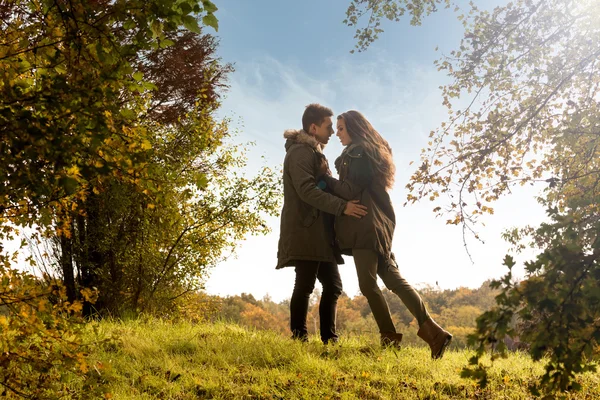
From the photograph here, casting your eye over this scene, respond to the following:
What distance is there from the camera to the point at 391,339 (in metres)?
5.67

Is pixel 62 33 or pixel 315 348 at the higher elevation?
pixel 62 33

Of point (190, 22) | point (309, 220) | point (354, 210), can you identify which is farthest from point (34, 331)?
point (354, 210)

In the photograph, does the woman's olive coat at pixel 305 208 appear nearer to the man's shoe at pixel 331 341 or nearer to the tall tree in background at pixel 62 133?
the man's shoe at pixel 331 341

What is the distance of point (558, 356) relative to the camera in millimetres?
2270

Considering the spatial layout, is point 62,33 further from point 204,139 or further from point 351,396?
point 204,139

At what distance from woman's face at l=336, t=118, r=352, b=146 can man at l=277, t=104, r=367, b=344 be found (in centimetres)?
13

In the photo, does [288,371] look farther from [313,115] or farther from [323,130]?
[313,115]

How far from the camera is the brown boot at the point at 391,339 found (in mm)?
5648

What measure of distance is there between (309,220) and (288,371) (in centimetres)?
156

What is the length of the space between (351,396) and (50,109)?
11.0 ft

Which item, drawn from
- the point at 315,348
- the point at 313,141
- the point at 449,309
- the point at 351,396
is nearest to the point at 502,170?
the point at 313,141

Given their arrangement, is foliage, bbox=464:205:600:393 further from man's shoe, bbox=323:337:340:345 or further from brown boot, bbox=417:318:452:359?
man's shoe, bbox=323:337:340:345

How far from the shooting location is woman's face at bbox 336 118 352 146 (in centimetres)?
577

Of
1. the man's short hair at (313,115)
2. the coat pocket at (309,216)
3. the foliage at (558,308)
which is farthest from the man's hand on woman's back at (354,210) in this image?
the foliage at (558,308)
